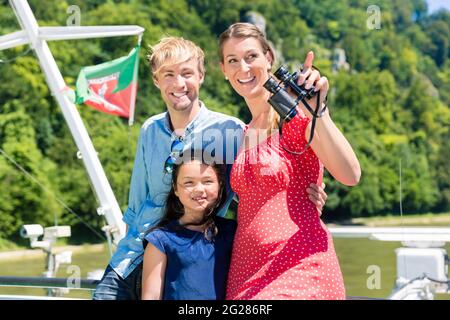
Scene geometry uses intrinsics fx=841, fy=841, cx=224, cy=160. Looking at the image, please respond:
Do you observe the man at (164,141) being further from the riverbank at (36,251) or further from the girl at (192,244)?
the riverbank at (36,251)

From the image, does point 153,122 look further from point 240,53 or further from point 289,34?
point 289,34

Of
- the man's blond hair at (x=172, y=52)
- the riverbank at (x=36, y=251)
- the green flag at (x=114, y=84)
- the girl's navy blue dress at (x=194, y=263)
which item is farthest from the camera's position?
the riverbank at (x=36, y=251)

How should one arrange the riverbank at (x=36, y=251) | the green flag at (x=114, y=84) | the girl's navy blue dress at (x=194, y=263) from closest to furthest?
the girl's navy blue dress at (x=194, y=263)
the green flag at (x=114, y=84)
the riverbank at (x=36, y=251)

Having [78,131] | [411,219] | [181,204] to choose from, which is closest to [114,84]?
[78,131]

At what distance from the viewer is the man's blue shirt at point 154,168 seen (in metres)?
2.14

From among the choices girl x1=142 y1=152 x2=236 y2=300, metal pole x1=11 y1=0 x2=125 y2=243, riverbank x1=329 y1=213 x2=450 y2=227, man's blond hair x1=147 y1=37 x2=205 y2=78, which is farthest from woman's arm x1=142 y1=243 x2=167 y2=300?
riverbank x1=329 y1=213 x2=450 y2=227

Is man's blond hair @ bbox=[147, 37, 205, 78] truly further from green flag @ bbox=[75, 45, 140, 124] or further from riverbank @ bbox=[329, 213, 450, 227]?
riverbank @ bbox=[329, 213, 450, 227]

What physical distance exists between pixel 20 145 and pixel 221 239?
2511cm

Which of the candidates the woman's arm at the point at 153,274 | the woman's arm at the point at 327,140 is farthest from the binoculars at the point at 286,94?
the woman's arm at the point at 153,274

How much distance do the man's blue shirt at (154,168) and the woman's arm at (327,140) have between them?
0.36 meters

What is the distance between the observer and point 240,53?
1.96 m
